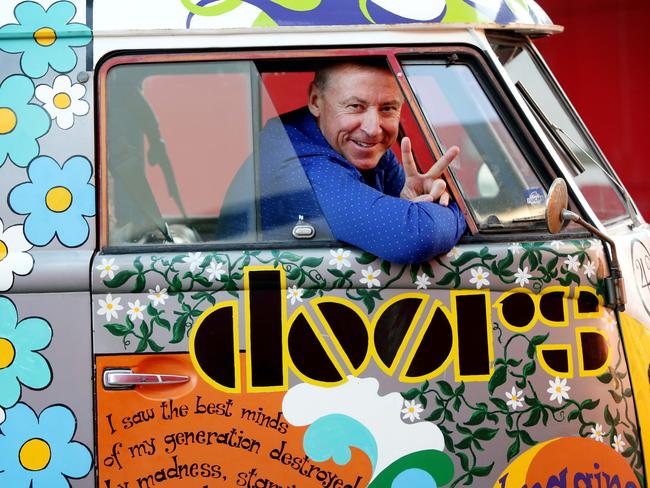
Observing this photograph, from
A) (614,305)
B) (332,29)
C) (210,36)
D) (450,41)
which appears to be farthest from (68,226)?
(614,305)

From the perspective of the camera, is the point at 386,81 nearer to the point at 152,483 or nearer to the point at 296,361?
the point at 296,361

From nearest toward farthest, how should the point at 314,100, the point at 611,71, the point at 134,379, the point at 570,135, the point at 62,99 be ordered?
1. the point at 134,379
2. the point at 62,99
3. the point at 314,100
4. the point at 570,135
5. the point at 611,71

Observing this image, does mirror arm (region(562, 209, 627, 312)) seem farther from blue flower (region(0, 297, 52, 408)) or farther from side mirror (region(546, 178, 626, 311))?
blue flower (region(0, 297, 52, 408))

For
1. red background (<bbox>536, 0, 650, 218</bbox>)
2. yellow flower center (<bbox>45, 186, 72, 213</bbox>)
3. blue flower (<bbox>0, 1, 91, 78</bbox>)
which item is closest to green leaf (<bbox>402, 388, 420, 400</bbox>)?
yellow flower center (<bbox>45, 186, 72, 213</bbox>)

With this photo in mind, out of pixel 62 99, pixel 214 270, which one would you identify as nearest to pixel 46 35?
pixel 62 99

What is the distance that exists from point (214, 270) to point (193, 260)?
0.07 meters

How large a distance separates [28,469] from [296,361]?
851 mm

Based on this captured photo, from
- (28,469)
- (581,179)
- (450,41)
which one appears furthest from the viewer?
(581,179)

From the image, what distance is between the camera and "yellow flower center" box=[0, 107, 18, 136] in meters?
3.00

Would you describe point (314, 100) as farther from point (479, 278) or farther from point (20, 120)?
point (20, 120)

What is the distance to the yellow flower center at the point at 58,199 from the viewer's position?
9.75 ft

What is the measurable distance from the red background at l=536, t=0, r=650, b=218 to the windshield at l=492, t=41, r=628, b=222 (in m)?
5.01

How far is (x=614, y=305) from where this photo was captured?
3.03m

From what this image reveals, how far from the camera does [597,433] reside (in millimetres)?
3016
